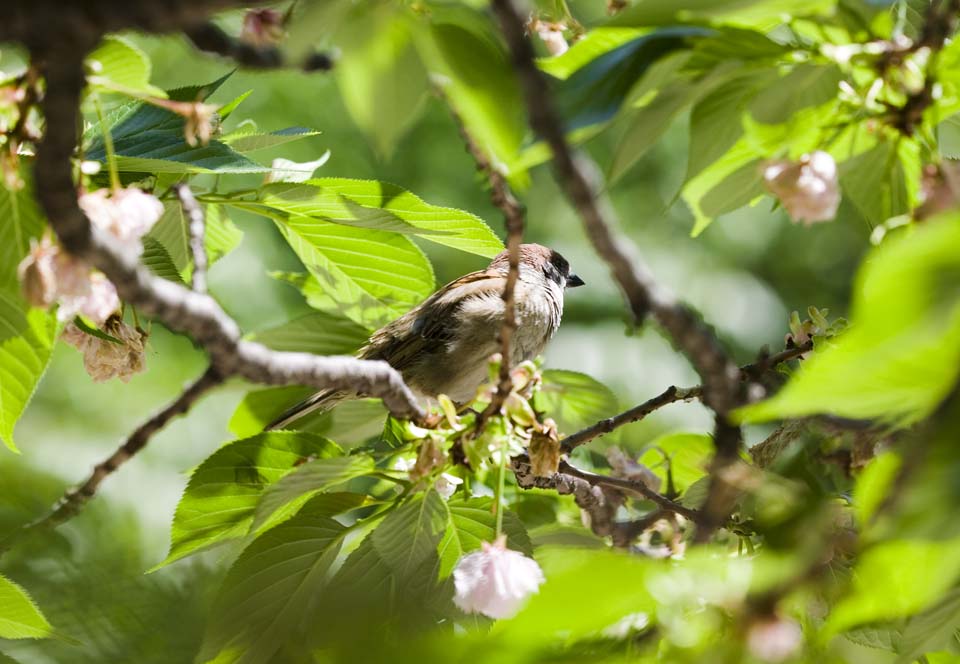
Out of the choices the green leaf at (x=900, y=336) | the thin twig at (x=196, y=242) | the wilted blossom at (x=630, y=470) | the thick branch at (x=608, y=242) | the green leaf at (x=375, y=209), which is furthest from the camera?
the wilted blossom at (x=630, y=470)

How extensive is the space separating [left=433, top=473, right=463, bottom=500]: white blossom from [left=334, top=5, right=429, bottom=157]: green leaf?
0.64 m

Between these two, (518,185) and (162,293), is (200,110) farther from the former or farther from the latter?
(518,185)

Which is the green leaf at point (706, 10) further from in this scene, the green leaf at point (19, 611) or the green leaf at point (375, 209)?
the green leaf at point (19, 611)

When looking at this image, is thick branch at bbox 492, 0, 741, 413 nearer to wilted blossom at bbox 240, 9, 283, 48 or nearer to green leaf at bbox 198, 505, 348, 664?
wilted blossom at bbox 240, 9, 283, 48

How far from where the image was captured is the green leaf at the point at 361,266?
1.45 meters

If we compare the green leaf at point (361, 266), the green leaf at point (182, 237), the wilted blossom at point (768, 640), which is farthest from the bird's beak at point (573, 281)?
the wilted blossom at point (768, 640)

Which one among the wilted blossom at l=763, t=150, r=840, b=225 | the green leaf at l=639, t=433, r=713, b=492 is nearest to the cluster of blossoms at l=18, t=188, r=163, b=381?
the wilted blossom at l=763, t=150, r=840, b=225

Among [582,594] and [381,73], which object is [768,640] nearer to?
A: [582,594]

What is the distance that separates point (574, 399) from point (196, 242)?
2.74ft

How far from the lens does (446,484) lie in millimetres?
1316

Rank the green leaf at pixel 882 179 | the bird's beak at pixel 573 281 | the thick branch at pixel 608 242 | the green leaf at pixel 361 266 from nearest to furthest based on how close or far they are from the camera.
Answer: the thick branch at pixel 608 242 → the green leaf at pixel 882 179 → the green leaf at pixel 361 266 → the bird's beak at pixel 573 281

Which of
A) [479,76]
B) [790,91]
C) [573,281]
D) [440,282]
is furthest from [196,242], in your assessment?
[440,282]

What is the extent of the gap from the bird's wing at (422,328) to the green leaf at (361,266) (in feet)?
1.77

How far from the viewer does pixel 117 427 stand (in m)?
4.45
